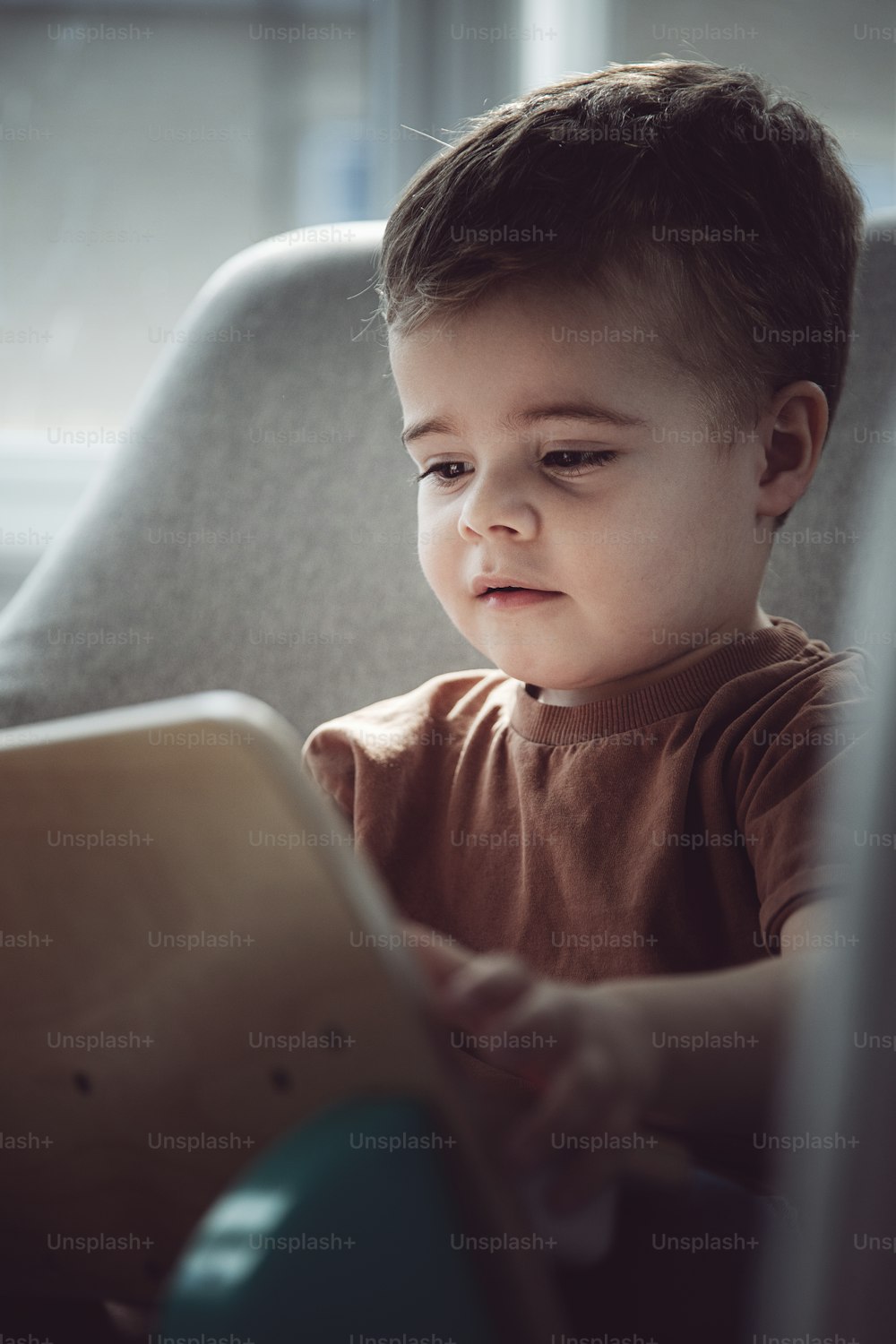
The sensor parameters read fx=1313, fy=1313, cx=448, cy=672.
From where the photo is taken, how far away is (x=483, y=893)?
709 millimetres

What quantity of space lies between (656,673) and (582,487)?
0.37ft

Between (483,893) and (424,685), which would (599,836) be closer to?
(483,893)

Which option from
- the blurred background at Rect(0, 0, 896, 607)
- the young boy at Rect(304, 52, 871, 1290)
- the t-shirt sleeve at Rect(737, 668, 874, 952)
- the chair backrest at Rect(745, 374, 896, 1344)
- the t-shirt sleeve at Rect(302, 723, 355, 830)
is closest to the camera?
the chair backrest at Rect(745, 374, 896, 1344)

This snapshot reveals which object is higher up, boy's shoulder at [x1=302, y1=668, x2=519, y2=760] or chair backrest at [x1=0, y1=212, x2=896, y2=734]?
chair backrest at [x1=0, y1=212, x2=896, y2=734]

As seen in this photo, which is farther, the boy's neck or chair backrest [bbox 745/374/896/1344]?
the boy's neck

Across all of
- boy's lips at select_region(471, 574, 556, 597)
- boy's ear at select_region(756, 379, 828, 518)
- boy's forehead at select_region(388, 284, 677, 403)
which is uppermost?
boy's forehead at select_region(388, 284, 677, 403)

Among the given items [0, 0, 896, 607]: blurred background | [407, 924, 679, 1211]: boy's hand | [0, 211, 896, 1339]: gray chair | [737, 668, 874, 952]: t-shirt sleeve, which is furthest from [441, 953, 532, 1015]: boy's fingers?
Answer: [0, 0, 896, 607]: blurred background

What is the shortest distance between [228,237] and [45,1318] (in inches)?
60.7

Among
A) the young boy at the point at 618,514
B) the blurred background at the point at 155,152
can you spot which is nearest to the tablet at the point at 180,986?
the young boy at the point at 618,514

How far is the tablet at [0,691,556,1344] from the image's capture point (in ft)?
1.19

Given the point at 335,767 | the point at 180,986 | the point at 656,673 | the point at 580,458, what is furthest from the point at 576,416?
the point at 180,986

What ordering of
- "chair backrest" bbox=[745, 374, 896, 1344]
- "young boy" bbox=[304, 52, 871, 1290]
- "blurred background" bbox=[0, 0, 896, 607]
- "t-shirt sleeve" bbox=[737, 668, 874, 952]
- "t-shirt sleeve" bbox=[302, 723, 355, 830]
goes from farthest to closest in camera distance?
"blurred background" bbox=[0, 0, 896, 607] < "t-shirt sleeve" bbox=[302, 723, 355, 830] < "young boy" bbox=[304, 52, 871, 1290] < "t-shirt sleeve" bbox=[737, 668, 874, 952] < "chair backrest" bbox=[745, 374, 896, 1344]

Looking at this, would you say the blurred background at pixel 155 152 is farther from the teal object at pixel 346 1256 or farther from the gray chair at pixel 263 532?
the teal object at pixel 346 1256

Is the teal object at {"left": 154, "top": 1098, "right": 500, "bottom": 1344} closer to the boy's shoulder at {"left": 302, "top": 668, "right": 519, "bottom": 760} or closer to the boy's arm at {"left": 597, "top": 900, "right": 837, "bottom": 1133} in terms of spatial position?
the boy's arm at {"left": 597, "top": 900, "right": 837, "bottom": 1133}
